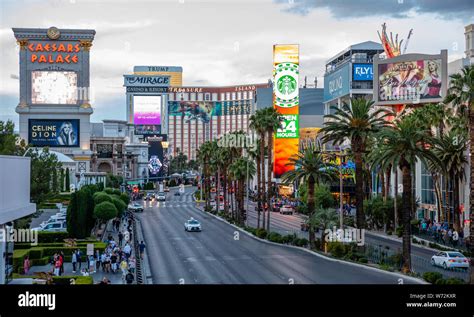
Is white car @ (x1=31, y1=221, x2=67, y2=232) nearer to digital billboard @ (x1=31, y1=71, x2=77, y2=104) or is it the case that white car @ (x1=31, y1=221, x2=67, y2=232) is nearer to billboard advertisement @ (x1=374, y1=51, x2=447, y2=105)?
billboard advertisement @ (x1=374, y1=51, x2=447, y2=105)

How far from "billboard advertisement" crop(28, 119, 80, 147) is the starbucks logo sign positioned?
37228 mm

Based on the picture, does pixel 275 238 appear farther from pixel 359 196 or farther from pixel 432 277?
pixel 432 277

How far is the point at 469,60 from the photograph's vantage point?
66250mm

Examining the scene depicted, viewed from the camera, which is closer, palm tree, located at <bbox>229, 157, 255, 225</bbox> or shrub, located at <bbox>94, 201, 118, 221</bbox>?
shrub, located at <bbox>94, 201, 118, 221</bbox>

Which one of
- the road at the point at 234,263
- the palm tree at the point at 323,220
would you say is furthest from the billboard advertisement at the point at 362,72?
the palm tree at the point at 323,220

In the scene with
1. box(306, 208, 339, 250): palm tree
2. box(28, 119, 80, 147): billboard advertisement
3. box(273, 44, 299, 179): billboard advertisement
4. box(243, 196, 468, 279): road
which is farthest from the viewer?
box(273, 44, 299, 179): billboard advertisement

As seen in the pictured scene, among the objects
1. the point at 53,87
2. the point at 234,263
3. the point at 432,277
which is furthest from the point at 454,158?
the point at 53,87

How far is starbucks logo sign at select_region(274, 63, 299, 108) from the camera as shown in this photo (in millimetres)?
128375

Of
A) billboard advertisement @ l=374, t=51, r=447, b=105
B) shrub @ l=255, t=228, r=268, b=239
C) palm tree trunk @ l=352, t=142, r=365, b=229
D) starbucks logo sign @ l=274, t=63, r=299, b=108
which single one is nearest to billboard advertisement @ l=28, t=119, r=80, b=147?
starbucks logo sign @ l=274, t=63, r=299, b=108

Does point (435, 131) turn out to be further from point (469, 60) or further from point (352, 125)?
point (352, 125)

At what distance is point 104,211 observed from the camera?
A: 53.4 m

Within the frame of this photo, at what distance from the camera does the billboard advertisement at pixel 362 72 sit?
394ft

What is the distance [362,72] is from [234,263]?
8768 cm
